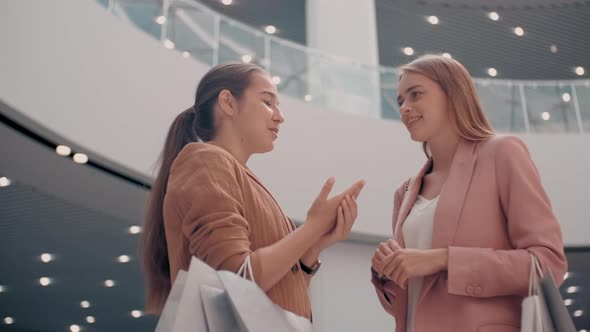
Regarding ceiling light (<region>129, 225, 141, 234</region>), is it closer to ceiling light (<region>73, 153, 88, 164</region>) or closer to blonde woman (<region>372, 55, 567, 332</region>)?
ceiling light (<region>73, 153, 88, 164</region>)

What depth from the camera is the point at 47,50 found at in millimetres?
6168

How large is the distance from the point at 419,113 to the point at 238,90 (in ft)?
1.80

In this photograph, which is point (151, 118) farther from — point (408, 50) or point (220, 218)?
point (408, 50)

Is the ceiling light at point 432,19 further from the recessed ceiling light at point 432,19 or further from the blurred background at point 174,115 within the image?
the blurred background at point 174,115

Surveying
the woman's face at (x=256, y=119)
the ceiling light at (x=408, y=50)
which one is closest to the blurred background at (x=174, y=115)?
the ceiling light at (x=408, y=50)

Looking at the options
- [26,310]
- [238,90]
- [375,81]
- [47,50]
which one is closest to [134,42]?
[47,50]

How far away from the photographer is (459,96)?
85.4 inches

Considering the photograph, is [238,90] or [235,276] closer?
[235,276]

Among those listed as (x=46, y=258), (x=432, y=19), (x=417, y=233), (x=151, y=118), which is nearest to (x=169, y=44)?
(x=151, y=118)

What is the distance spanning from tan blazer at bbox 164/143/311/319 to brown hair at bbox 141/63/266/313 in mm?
138

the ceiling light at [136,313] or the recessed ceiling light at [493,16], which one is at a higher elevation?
the recessed ceiling light at [493,16]

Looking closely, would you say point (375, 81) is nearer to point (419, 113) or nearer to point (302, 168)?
point (302, 168)

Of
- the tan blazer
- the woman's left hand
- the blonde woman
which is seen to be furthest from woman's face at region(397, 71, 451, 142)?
the tan blazer

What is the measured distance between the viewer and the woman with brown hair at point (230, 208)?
169cm
